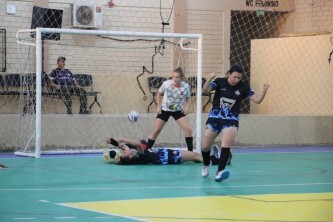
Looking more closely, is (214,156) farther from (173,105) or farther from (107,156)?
(107,156)

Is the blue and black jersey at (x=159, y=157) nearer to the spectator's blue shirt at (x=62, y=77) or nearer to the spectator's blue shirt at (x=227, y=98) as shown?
the spectator's blue shirt at (x=227, y=98)

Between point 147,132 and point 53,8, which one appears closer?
point 147,132

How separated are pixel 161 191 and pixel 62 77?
10.5 m

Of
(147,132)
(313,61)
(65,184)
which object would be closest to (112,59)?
(147,132)

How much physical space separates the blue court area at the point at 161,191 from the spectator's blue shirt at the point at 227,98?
3.71 ft

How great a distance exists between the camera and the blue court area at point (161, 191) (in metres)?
9.88

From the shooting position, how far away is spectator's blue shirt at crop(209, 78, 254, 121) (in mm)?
13820

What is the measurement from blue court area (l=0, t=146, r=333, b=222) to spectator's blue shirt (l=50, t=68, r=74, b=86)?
13.1ft

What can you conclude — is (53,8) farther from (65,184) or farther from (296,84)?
(65,184)

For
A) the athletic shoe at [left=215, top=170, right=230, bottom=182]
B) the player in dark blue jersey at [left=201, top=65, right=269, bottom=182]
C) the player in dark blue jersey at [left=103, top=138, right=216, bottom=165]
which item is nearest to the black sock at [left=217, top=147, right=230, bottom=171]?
the player in dark blue jersey at [left=201, top=65, right=269, bottom=182]

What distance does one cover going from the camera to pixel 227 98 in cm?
1383

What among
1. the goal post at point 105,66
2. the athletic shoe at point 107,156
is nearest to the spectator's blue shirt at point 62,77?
the goal post at point 105,66

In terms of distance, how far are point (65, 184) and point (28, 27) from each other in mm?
11630

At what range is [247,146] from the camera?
22719mm
